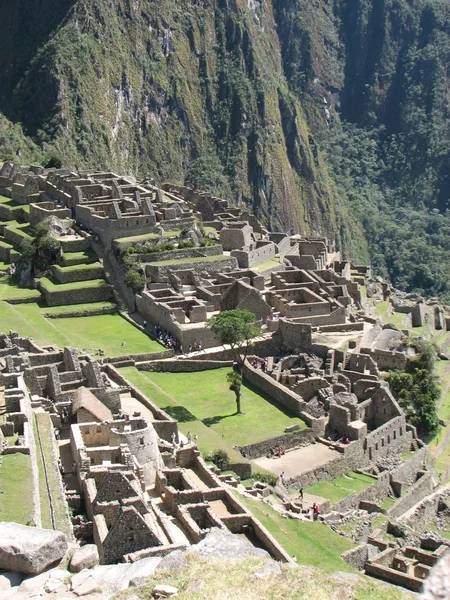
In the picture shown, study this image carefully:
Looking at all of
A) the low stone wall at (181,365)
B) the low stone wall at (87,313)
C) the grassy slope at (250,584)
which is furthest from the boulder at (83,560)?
the low stone wall at (87,313)

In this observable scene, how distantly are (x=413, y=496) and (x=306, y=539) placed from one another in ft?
35.4

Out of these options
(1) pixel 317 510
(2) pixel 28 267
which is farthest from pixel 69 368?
(2) pixel 28 267

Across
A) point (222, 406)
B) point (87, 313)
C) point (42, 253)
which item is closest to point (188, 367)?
point (222, 406)

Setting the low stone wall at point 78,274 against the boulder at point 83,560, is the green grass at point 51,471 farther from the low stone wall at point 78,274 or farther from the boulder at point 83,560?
the low stone wall at point 78,274

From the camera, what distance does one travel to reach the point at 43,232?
195 ft

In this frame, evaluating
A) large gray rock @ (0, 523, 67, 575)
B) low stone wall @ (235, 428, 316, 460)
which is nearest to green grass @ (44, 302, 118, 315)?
low stone wall @ (235, 428, 316, 460)

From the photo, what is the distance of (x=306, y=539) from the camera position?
28.4 meters

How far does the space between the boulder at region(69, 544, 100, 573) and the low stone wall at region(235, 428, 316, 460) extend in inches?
738

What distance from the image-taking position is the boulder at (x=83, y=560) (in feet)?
53.9

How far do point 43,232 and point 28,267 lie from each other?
8.55 ft

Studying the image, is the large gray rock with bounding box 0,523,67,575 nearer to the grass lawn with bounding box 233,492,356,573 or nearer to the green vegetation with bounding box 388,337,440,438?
the grass lawn with bounding box 233,492,356,573

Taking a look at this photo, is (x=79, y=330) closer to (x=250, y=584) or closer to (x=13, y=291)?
(x=13, y=291)

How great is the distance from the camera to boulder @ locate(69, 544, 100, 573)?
1642cm

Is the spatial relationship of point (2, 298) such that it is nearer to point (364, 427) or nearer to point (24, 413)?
point (364, 427)
